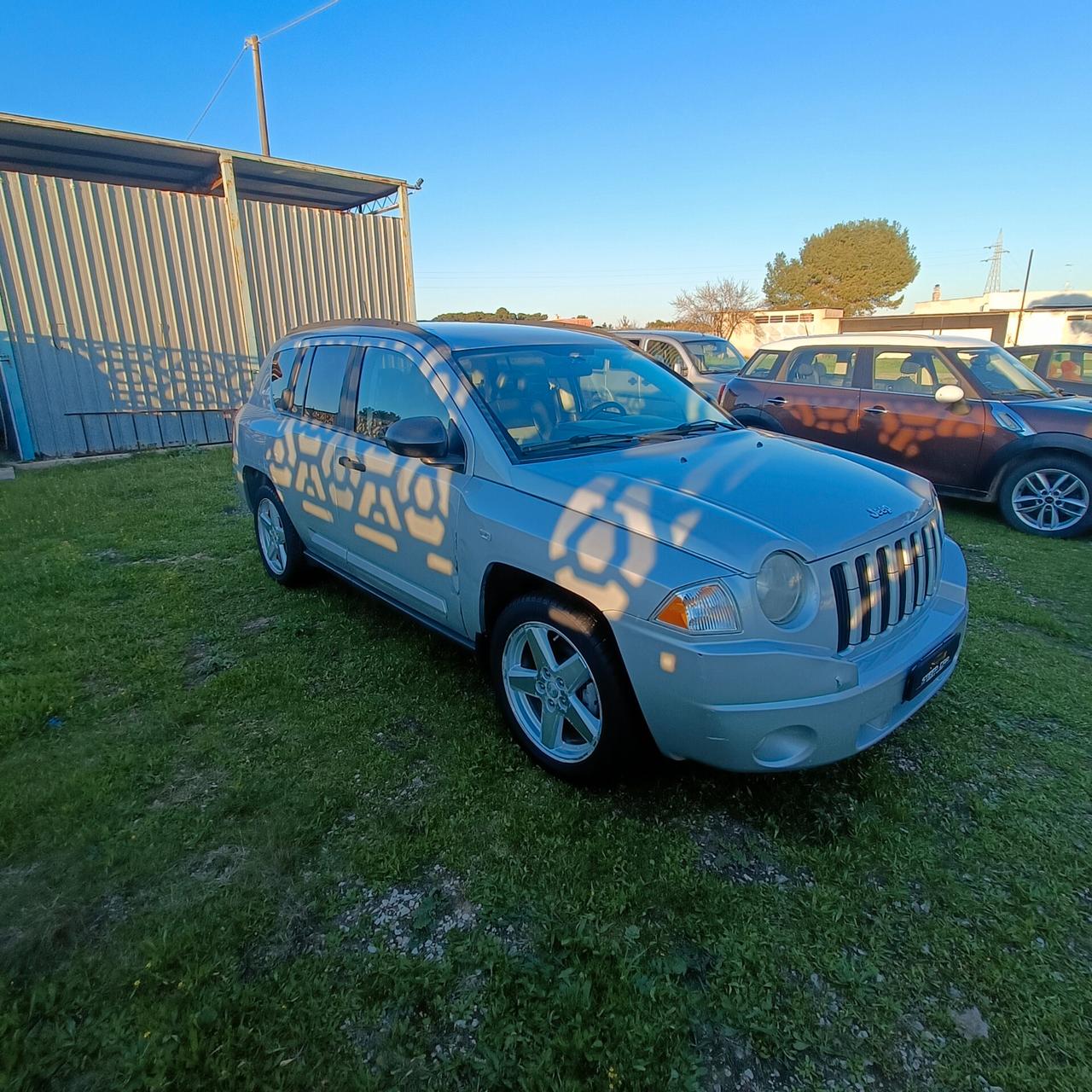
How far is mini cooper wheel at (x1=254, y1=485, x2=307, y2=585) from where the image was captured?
4555mm

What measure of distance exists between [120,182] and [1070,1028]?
1898cm

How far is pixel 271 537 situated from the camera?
4883mm

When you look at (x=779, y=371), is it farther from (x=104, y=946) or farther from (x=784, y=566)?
(x=104, y=946)

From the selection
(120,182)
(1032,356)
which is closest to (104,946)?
(1032,356)

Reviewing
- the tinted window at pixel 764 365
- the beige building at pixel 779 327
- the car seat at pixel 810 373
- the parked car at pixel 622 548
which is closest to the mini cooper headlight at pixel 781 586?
the parked car at pixel 622 548

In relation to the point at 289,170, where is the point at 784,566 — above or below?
below

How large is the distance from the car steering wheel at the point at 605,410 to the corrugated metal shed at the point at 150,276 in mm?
11254

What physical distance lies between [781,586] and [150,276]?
523 inches

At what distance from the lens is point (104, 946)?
78.4 inches

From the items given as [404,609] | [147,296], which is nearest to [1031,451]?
[404,609]

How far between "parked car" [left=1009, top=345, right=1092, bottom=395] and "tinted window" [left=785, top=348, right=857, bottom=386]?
385cm

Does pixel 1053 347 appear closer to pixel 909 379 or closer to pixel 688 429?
pixel 909 379

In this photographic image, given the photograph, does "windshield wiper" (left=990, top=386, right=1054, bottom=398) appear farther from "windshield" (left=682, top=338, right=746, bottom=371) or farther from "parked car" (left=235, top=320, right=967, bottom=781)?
"windshield" (left=682, top=338, right=746, bottom=371)

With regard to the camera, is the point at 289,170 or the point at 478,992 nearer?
the point at 478,992
